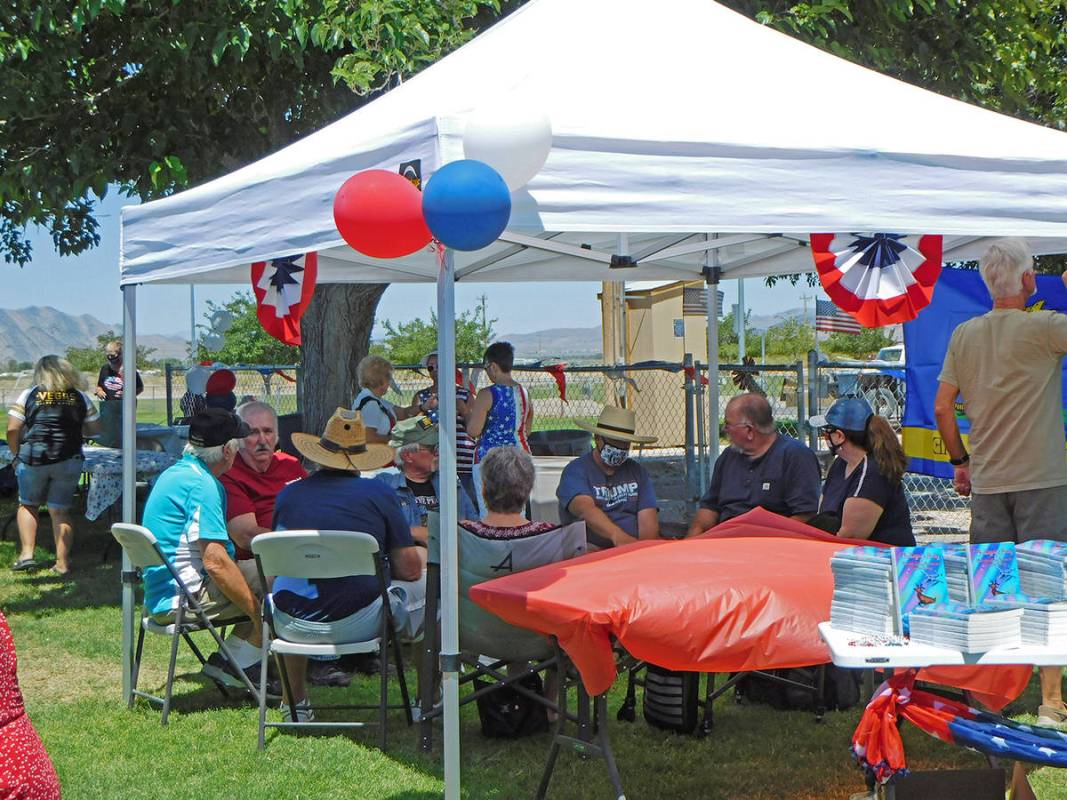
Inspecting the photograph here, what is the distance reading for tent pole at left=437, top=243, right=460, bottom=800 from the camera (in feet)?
12.3

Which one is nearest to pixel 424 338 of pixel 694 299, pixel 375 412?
pixel 694 299

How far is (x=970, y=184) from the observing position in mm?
3898

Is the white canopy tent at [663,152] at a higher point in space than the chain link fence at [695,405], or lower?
higher

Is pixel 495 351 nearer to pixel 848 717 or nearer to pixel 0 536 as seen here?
pixel 848 717

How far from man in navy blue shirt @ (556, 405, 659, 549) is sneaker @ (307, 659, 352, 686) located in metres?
1.28

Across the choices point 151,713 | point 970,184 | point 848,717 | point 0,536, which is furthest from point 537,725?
point 0,536

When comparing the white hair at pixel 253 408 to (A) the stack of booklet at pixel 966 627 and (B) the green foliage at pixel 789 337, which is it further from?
(B) the green foliage at pixel 789 337

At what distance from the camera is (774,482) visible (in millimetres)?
5547

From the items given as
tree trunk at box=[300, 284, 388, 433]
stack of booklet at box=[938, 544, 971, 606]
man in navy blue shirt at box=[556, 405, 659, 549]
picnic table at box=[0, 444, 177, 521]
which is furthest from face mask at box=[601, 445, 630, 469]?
tree trunk at box=[300, 284, 388, 433]

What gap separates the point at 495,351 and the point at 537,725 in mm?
3604

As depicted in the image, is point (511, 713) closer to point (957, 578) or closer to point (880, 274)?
point (957, 578)

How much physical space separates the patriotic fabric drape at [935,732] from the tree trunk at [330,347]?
7.53 m

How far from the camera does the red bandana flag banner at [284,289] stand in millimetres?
6359

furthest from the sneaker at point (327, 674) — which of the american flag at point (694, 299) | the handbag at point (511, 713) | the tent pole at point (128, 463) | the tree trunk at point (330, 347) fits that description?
the american flag at point (694, 299)
